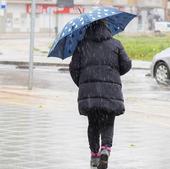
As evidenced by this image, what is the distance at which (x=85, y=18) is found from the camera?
8000mm

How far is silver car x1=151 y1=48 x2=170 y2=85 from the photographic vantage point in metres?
21.0

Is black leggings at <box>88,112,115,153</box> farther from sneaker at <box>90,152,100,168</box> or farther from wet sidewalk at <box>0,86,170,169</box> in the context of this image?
wet sidewalk at <box>0,86,170,169</box>

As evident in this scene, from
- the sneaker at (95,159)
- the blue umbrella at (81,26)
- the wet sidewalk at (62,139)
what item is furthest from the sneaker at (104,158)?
the blue umbrella at (81,26)

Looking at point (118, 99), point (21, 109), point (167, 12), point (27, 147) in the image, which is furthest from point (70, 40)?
point (167, 12)

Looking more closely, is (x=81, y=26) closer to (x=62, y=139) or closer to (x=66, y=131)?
(x=62, y=139)

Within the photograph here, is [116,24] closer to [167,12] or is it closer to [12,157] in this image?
[12,157]

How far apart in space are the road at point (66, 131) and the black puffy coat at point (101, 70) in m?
0.92

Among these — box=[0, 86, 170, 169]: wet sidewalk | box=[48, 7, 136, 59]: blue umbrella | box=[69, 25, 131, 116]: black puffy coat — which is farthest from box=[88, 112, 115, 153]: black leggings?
box=[48, 7, 136, 59]: blue umbrella

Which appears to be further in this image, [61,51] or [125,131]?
[125,131]

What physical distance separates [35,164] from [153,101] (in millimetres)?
7782

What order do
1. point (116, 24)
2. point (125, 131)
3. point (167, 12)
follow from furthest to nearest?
1. point (167, 12)
2. point (125, 131)
3. point (116, 24)

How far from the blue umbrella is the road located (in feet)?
4.27

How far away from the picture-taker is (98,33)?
806 cm

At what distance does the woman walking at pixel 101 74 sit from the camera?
8.02m
